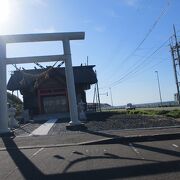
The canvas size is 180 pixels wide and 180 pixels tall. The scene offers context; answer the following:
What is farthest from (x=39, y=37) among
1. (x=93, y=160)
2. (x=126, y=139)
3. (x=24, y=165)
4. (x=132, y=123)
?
(x=93, y=160)

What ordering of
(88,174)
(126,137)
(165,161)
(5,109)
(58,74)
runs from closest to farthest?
(88,174) < (165,161) < (126,137) < (5,109) < (58,74)

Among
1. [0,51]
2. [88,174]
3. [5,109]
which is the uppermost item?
[0,51]

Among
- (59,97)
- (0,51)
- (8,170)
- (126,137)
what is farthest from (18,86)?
(8,170)

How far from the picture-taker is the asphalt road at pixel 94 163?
8609 mm

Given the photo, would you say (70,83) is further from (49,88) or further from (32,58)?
(49,88)

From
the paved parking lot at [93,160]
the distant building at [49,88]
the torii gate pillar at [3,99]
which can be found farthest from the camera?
the distant building at [49,88]

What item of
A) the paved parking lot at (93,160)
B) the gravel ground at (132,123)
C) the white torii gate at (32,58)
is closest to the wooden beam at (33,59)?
the white torii gate at (32,58)

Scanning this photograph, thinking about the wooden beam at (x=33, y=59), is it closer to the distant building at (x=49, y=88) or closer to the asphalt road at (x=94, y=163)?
the asphalt road at (x=94, y=163)

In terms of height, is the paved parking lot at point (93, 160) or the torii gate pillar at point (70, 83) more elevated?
the torii gate pillar at point (70, 83)

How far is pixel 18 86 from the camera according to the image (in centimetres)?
5016

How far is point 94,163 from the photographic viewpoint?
10242 millimetres

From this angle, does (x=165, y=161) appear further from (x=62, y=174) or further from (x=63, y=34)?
(x=63, y=34)

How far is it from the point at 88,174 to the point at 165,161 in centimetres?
214

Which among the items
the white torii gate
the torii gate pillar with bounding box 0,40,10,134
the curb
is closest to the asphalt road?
the curb
